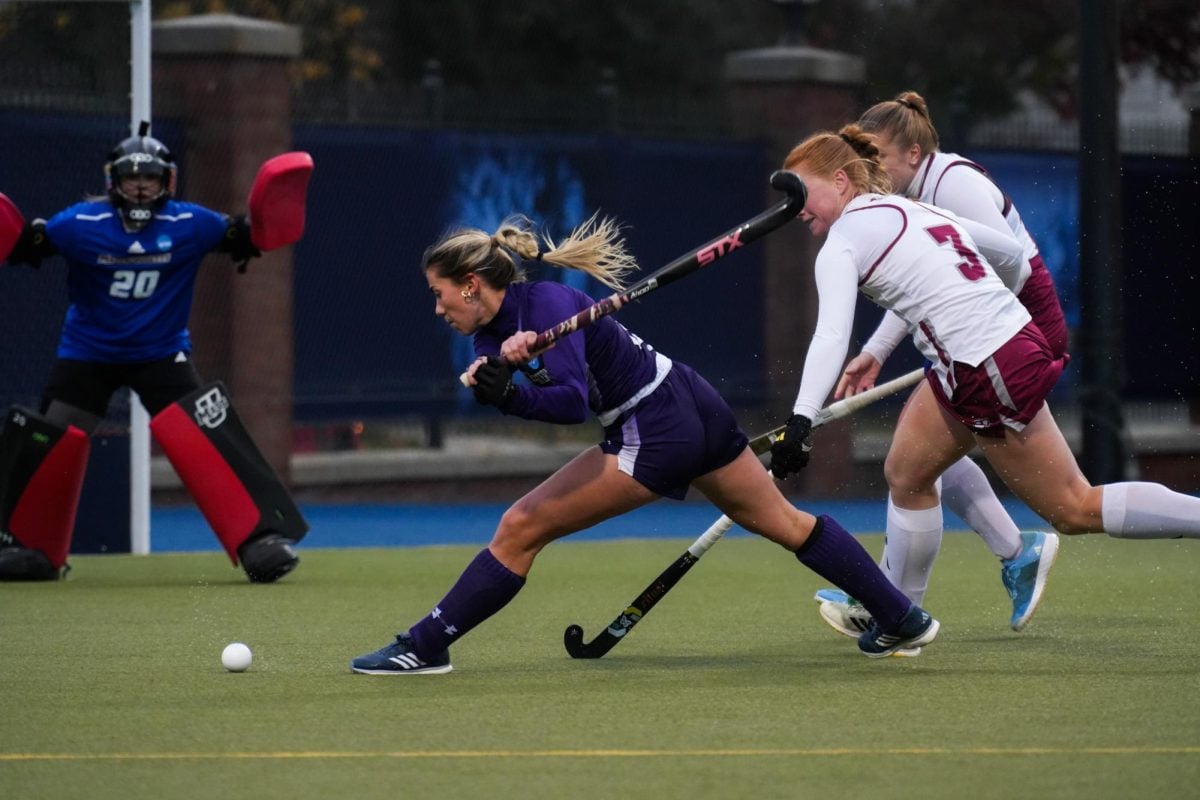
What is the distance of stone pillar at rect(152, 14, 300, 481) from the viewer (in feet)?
39.9

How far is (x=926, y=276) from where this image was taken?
591cm

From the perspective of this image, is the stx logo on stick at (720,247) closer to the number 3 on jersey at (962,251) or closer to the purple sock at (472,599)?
the number 3 on jersey at (962,251)

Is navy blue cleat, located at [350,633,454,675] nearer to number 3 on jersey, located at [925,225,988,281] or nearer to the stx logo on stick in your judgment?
the stx logo on stick

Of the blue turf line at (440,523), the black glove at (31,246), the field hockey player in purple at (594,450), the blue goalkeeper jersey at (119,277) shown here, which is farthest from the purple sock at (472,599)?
the blue turf line at (440,523)

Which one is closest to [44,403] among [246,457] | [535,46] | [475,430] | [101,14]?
[246,457]

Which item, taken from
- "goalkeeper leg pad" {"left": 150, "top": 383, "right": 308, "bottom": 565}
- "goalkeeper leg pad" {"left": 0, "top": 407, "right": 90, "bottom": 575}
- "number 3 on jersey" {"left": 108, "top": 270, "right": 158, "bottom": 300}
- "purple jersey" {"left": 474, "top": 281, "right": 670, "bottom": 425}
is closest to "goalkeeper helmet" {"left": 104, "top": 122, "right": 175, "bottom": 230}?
"number 3 on jersey" {"left": 108, "top": 270, "right": 158, "bottom": 300}

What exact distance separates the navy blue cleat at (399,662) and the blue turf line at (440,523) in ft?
15.6

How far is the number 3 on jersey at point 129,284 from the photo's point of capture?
→ 340 inches

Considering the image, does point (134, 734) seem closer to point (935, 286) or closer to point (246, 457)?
point (935, 286)

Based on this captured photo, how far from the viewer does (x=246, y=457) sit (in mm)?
8664

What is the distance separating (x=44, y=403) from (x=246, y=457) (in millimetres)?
890

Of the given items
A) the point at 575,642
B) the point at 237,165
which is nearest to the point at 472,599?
the point at 575,642

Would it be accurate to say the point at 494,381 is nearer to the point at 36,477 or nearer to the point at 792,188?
the point at 792,188

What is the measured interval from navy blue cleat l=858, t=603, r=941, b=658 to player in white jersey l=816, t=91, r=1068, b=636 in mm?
357
